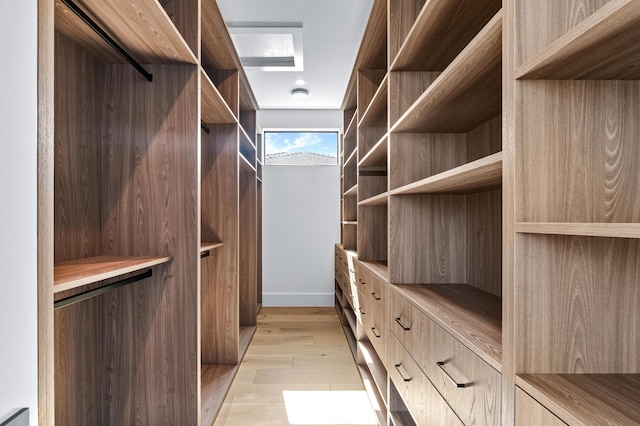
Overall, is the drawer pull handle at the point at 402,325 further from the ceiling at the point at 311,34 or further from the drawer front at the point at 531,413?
the ceiling at the point at 311,34

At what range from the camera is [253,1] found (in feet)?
8.16

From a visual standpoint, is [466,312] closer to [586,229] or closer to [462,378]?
[462,378]

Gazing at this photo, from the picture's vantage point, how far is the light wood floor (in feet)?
6.81

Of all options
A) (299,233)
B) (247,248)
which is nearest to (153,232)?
(247,248)

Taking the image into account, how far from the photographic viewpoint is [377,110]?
2377mm

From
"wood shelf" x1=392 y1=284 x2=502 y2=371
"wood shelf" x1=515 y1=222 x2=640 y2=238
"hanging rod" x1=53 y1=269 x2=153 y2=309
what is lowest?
"wood shelf" x1=392 y1=284 x2=502 y2=371

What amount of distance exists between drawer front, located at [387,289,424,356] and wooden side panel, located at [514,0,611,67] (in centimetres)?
87

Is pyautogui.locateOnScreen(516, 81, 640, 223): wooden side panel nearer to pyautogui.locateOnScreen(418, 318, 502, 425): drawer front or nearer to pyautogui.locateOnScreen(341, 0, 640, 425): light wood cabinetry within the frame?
pyautogui.locateOnScreen(341, 0, 640, 425): light wood cabinetry

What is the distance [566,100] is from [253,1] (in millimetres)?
2311

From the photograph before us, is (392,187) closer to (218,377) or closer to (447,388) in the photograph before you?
(447,388)

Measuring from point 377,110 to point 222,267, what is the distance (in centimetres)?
157

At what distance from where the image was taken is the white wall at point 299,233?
15.6 feet

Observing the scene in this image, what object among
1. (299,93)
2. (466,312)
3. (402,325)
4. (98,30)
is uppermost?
(299,93)

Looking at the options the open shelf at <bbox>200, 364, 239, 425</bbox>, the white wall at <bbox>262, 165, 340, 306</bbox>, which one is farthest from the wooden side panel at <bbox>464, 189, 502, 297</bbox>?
the white wall at <bbox>262, 165, 340, 306</bbox>
